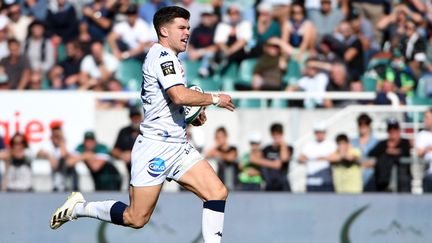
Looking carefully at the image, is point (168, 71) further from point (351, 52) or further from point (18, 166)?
point (351, 52)

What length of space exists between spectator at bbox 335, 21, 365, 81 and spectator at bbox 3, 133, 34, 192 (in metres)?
5.11

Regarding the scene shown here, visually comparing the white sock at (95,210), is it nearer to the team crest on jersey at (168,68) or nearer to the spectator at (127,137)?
the team crest on jersey at (168,68)

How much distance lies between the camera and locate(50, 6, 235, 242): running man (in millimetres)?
9094

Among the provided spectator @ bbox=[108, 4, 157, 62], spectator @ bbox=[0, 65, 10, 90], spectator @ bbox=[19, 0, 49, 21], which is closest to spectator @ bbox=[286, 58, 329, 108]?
spectator @ bbox=[108, 4, 157, 62]

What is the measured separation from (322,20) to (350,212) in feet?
20.5

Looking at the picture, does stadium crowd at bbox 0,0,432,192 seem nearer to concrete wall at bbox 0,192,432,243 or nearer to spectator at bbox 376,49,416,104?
spectator at bbox 376,49,416,104

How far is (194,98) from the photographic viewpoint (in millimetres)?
8797

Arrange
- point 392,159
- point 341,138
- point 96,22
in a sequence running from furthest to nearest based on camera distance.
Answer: point 96,22
point 341,138
point 392,159

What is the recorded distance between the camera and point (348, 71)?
16906 millimetres

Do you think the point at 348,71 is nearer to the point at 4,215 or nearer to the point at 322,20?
the point at 322,20

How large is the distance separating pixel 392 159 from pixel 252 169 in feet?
5.52

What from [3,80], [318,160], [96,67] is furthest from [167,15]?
[96,67]

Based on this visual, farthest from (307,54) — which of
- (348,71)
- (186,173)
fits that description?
(186,173)

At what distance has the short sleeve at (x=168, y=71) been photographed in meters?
8.89
